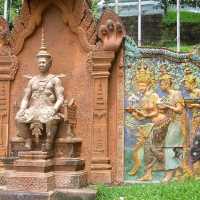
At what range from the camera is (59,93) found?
9.45m

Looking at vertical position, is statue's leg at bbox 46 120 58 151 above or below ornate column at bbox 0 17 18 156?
below

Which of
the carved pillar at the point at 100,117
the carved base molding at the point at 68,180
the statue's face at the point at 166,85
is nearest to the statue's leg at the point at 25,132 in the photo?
the carved base molding at the point at 68,180

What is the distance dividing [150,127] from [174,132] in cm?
50

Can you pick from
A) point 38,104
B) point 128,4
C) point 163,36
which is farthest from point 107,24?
point 128,4

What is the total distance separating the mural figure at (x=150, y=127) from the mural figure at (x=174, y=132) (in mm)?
103

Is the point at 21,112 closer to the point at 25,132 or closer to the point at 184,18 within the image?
the point at 25,132

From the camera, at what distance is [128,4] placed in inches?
829

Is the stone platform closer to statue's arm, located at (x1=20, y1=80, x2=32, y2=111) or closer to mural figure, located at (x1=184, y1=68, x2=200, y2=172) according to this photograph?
statue's arm, located at (x1=20, y1=80, x2=32, y2=111)

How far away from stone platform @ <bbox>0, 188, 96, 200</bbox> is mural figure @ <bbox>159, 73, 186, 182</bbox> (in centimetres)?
188

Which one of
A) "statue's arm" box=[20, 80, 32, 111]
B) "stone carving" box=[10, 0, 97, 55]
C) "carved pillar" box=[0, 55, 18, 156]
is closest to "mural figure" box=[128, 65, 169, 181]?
"stone carving" box=[10, 0, 97, 55]

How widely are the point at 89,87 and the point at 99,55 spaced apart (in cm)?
72

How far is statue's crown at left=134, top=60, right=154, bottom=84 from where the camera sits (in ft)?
32.3

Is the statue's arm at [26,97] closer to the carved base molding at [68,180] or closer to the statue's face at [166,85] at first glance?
the carved base molding at [68,180]

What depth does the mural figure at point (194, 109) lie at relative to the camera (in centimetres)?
952
